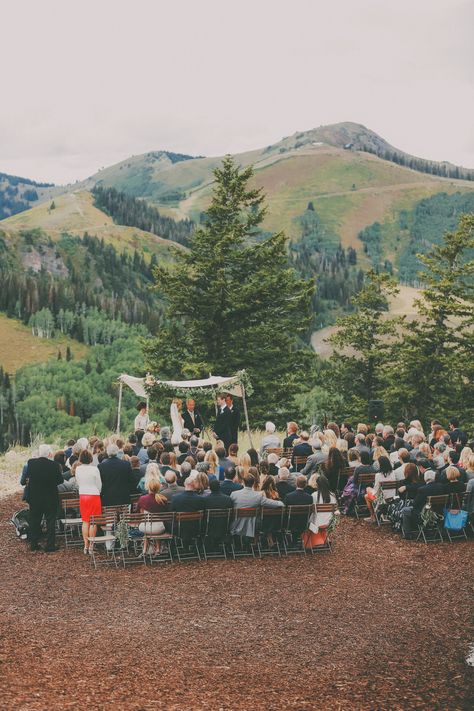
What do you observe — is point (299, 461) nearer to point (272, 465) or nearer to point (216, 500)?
point (272, 465)

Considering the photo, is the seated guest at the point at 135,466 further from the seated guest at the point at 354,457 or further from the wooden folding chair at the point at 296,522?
the seated guest at the point at 354,457

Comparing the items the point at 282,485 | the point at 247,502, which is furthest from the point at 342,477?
the point at 247,502

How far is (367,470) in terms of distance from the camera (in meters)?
15.1

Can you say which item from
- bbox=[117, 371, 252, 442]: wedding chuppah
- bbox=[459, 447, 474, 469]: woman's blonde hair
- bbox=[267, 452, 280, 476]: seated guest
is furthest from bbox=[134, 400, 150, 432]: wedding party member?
bbox=[459, 447, 474, 469]: woman's blonde hair

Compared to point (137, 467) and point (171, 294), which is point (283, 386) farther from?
point (137, 467)

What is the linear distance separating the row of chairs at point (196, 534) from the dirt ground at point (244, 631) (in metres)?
0.45

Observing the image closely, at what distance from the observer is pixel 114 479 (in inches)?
517

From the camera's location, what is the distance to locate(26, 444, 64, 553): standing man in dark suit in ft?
42.0

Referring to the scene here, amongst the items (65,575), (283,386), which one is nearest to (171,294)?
(283,386)

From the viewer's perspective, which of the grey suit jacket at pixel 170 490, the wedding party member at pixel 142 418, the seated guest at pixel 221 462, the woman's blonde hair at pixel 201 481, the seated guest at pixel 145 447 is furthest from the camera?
the wedding party member at pixel 142 418

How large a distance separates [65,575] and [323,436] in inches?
311

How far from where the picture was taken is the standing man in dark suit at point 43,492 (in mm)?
12812

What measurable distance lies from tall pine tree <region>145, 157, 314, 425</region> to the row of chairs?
15.5 meters

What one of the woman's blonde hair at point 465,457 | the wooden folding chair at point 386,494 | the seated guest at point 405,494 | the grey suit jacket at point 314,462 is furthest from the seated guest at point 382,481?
the woman's blonde hair at point 465,457
